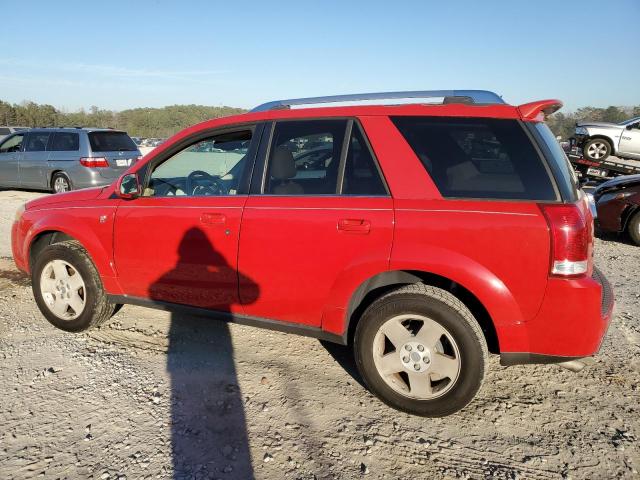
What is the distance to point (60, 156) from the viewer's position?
33.1 feet

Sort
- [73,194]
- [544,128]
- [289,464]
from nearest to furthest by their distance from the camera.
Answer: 1. [289,464]
2. [544,128]
3. [73,194]

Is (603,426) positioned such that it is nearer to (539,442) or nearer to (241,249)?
(539,442)

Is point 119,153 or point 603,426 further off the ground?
point 119,153

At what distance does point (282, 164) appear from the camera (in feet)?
9.67

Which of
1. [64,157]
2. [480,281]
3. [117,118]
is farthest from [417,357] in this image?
[117,118]

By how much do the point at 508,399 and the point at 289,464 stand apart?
4.90ft

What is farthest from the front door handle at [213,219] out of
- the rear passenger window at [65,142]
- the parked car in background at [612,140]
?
the parked car in background at [612,140]

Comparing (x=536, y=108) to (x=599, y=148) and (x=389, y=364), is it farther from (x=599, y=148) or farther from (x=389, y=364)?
Answer: (x=599, y=148)

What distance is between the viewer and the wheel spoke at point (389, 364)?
2.60 metres

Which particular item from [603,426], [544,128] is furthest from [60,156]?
[603,426]

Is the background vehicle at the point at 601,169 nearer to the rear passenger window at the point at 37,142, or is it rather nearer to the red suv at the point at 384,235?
the red suv at the point at 384,235

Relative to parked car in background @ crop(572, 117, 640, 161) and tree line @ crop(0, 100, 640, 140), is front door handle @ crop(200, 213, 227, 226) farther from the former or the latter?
tree line @ crop(0, 100, 640, 140)

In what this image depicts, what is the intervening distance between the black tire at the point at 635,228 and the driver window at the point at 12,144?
13081mm

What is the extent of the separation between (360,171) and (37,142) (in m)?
10.8
